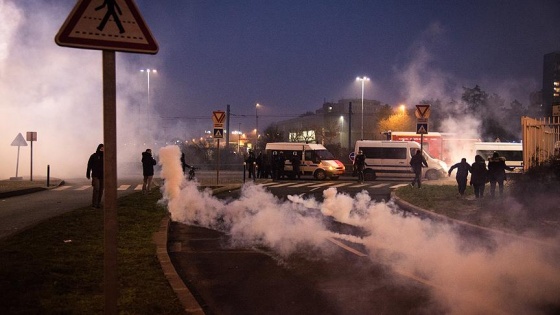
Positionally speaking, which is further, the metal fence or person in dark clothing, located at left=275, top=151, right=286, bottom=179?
person in dark clothing, located at left=275, top=151, right=286, bottom=179

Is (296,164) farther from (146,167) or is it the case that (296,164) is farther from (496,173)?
(496,173)

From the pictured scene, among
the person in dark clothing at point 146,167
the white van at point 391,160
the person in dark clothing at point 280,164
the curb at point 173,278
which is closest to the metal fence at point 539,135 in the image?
the curb at point 173,278

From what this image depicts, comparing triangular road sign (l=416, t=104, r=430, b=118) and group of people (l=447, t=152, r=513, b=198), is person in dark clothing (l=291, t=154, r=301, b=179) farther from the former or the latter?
group of people (l=447, t=152, r=513, b=198)

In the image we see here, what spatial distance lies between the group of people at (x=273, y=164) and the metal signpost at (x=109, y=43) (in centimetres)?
2501

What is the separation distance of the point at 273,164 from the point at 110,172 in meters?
25.9

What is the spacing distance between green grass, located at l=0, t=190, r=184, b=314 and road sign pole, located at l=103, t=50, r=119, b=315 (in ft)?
5.22

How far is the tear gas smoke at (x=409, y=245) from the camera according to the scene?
6.10 metres

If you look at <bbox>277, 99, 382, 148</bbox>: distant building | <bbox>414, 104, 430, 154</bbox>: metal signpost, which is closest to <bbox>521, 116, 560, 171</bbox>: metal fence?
<bbox>414, 104, 430, 154</bbox>: metal signpost

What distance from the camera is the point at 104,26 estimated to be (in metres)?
3.64

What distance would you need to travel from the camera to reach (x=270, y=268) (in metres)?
7.71

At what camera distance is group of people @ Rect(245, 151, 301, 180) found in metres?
29.1

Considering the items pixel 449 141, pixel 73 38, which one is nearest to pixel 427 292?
pixel 73 38

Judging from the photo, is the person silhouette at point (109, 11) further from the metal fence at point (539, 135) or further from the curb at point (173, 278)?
the metal fence at point (539, 135)

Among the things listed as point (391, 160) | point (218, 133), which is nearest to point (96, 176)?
point (218, 133)
